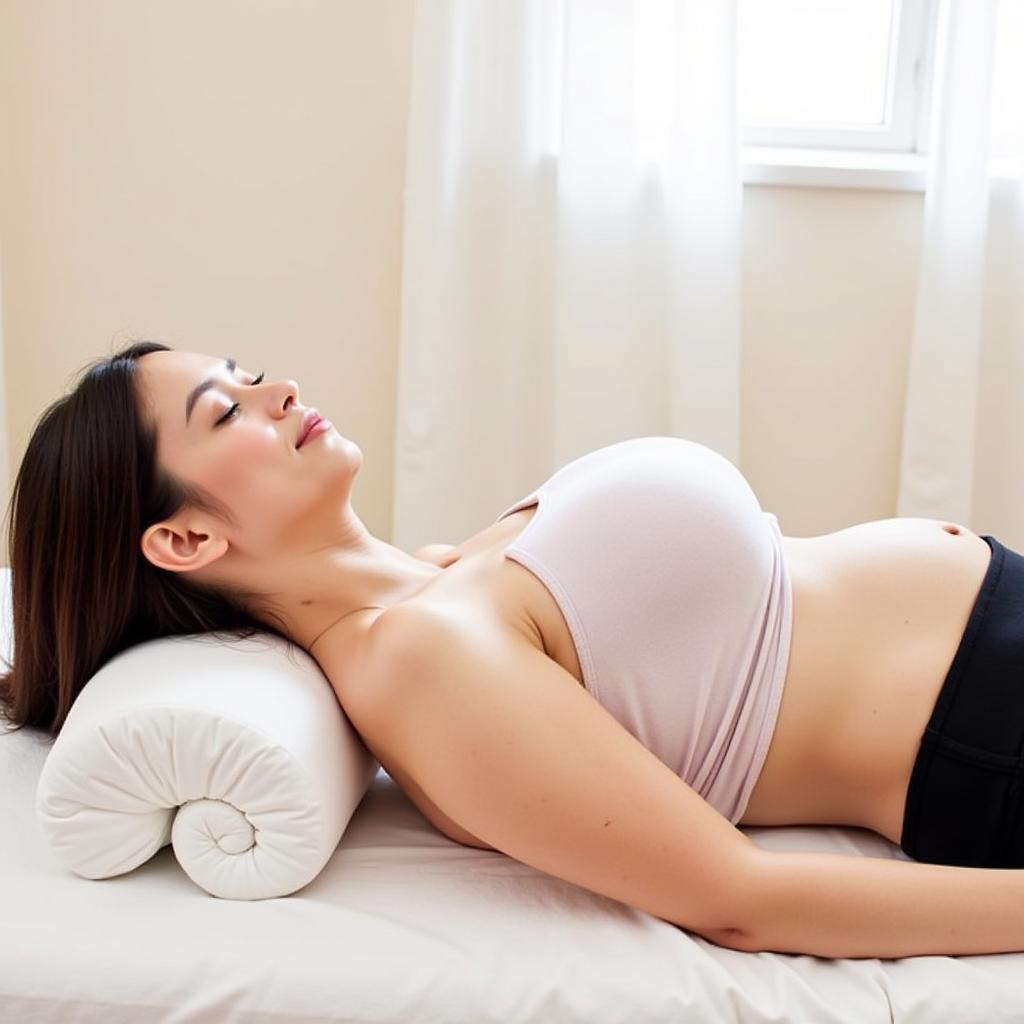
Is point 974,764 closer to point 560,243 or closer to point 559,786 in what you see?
point 559,786

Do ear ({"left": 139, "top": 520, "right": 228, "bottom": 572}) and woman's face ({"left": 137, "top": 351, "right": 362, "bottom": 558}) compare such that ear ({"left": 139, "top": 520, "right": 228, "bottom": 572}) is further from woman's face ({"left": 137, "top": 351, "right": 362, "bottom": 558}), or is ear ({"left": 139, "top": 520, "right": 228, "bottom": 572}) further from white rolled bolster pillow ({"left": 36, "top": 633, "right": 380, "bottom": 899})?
white rolled bolster pillow ({"left": 36, "top": 633, "right": 380, "bottom": 899})

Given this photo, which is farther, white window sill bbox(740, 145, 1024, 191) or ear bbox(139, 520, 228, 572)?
white window sill bbox(740, 145, 1024, 191)

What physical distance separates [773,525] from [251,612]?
600 mm

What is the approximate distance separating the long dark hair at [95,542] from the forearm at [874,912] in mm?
611

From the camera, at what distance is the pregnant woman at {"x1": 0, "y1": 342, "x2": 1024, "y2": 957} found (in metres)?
1.11

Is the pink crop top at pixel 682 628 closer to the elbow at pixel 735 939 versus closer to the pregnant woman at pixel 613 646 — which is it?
the pregnant woman at pixel 613 646

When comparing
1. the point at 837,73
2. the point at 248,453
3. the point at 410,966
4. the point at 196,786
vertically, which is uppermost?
the point at 837,73

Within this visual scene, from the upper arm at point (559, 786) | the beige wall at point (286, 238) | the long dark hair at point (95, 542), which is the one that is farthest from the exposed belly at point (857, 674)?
the beige wall at point (286, 238)

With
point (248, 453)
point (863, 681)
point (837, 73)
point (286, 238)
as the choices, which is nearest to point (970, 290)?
point (837, 73)

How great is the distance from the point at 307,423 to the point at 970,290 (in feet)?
5.44

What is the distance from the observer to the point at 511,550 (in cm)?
131

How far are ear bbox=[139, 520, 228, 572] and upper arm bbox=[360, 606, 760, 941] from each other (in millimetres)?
268

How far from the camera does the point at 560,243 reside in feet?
8.15

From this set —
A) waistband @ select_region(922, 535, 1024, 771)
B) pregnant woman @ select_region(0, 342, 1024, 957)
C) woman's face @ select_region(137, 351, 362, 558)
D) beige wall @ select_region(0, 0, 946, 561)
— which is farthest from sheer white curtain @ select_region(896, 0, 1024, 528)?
woman's face @ select_region(137, 351, 362, 558)
